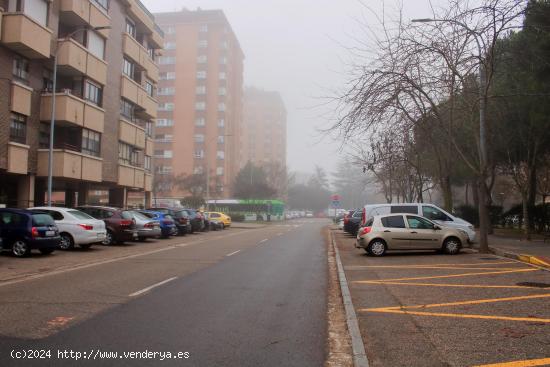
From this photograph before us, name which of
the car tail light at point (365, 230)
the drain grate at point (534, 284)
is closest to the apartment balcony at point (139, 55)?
the car tail light at point (365, 230)

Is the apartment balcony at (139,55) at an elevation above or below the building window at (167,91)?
below

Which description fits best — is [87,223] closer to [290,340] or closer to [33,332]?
[33,332]

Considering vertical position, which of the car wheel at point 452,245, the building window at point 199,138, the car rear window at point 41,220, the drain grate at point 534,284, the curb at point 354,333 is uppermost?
the building window at point 199,138

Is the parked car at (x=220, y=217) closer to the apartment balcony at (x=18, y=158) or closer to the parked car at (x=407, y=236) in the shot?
the apartment balcony at (x=18, y=158)

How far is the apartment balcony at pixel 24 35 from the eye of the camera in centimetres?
2431

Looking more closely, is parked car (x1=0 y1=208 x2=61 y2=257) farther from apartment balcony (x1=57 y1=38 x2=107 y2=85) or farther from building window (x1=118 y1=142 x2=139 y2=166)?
building window (x1=118 y1=142 x2=139 y2=166)

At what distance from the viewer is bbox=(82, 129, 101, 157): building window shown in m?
31.2

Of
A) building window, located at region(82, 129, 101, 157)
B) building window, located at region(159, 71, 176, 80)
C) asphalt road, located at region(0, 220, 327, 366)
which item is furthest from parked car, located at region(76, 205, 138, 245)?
building window, located at region(159, 71, 176, 80)

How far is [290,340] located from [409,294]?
160 inches

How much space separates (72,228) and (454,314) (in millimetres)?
14420

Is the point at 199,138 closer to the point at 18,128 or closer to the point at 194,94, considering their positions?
the point at 194,94

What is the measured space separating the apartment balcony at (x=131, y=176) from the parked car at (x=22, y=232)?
20.0m

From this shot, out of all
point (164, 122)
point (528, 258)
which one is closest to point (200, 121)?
point (164, 122)

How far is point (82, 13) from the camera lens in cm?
2959
